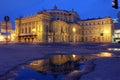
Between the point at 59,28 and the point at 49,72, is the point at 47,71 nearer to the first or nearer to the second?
the point at 49,72

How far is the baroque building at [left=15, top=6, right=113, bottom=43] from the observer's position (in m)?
99.6

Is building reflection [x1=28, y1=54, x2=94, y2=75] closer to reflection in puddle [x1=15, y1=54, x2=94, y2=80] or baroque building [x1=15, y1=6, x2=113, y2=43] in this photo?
reflection in puddle [x1=15, y1=54, x2=94, y2=80]

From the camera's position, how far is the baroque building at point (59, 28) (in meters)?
99.6

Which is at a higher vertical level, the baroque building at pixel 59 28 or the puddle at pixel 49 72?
the baroque building at pixel 59 28

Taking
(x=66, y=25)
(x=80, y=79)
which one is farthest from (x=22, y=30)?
(x=80, y=79)

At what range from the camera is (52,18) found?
10719cm

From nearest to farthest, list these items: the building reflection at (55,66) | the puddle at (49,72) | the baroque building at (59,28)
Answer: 1. the puddle at (49,72)
2. the building reflection at (55,66)
3. the baroque building at (59,28)

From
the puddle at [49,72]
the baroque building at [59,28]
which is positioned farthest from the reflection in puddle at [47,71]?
the baroque building at [59,28]

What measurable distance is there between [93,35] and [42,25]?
39.9m

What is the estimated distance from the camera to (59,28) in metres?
105

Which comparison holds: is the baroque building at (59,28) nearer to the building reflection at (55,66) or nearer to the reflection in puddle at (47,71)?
the building reflection at (55,66)

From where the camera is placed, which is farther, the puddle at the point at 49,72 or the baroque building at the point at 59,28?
the baroque building at the point at 59,28

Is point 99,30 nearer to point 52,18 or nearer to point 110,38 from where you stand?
point 110,38

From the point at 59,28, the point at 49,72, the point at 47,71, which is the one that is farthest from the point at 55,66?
the point at 59,28
